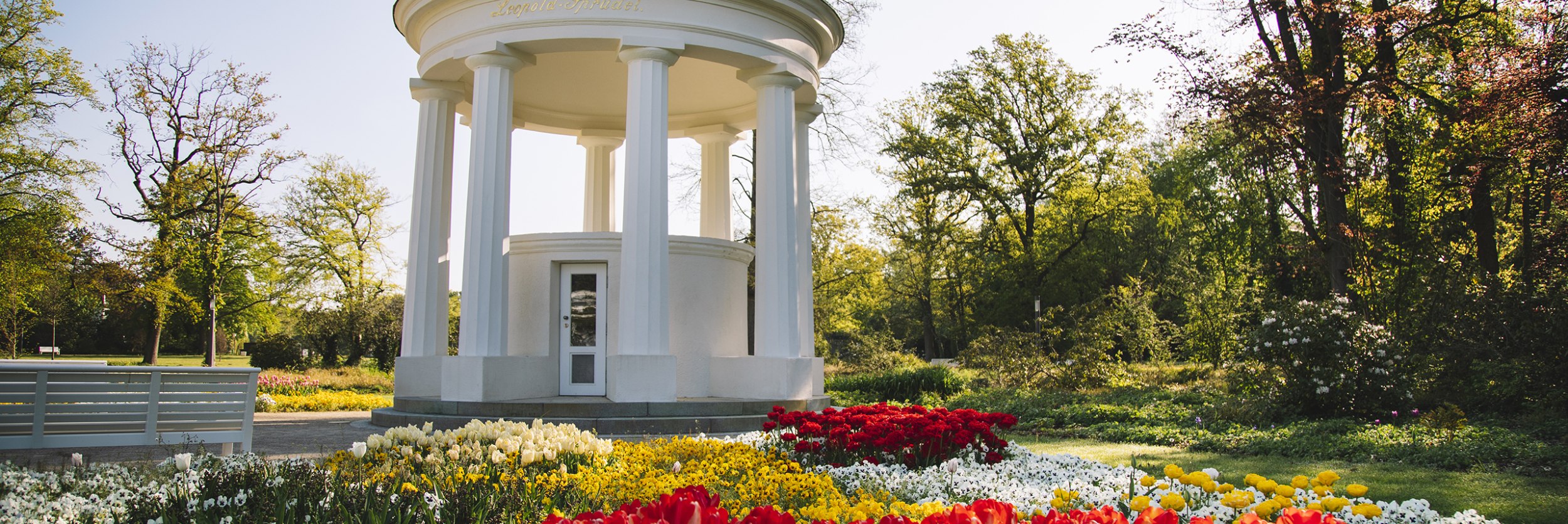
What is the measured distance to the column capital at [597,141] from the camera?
16.8 metres

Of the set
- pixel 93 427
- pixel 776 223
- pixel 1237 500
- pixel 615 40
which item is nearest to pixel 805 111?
pixel 776 223

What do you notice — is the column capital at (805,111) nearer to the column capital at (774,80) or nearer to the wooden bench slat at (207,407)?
the column capital at (774,80)

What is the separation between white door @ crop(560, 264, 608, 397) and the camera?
13.8 meters

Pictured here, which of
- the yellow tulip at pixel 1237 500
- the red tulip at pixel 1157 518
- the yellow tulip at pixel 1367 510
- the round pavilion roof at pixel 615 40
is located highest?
the round pavilion roof at pixel 615 40

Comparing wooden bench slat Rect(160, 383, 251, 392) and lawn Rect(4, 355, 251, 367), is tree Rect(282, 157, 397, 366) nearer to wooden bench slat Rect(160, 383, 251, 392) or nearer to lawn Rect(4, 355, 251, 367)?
lawn Rect(4, 355, 251, 367)

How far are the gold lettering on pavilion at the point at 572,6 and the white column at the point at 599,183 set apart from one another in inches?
184

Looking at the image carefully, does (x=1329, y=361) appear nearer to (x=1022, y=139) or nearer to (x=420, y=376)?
(x=420, y=376)

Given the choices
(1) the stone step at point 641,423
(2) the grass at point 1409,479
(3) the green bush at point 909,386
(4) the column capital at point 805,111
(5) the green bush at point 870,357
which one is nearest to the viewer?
(2) the grass at point 1409,479

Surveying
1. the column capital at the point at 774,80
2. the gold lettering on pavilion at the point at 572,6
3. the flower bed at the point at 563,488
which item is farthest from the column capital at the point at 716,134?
the flower bed at the point at 563,488

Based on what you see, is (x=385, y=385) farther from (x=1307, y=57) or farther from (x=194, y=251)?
(x=1307, y=57)

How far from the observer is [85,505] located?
184 inches

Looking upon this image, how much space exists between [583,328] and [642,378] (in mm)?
2541

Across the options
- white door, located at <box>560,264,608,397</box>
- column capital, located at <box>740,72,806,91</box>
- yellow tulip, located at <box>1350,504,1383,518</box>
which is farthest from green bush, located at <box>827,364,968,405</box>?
yellow tulip, located at <box>1350,504,1383,518</box>

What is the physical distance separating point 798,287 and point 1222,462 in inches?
263
